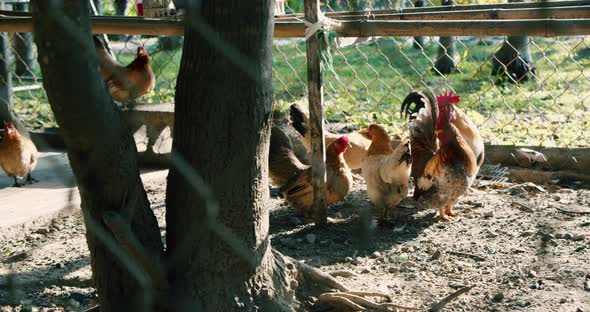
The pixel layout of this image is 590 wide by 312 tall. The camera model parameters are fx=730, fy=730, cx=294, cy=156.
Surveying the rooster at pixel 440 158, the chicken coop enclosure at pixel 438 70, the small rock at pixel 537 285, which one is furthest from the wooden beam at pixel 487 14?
the small rock at pixel 537 285

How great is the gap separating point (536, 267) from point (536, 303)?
1.29 feet

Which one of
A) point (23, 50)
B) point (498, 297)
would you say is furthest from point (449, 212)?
point (23, 50)

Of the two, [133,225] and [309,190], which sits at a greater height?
[133,225]

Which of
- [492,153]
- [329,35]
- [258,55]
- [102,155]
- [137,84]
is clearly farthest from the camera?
[137,84]

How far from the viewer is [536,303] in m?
2.63

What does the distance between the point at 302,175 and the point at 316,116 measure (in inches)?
19.7

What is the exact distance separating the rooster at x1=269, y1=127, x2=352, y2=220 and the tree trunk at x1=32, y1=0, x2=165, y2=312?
5.70ft

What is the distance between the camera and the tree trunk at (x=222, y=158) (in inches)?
79.0

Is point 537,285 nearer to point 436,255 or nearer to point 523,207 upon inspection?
point 436,255

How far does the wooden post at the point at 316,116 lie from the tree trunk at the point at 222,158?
1264 mm

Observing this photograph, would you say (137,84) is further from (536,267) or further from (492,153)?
(536,267)

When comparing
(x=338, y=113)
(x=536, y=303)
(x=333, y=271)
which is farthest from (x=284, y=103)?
(x=536, y=303)

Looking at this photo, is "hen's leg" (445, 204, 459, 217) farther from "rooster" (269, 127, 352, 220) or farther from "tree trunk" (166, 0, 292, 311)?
"tree trunk" (166, 0, 292, 311)

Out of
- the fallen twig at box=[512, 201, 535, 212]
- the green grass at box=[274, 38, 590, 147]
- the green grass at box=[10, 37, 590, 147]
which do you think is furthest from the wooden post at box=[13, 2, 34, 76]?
the fallen twig at box=[512, 201, 535, 212]
